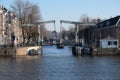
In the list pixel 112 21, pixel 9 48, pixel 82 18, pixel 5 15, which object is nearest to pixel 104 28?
pixel 112 21

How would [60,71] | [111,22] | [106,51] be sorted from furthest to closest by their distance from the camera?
[111,22] < [106,51] < [60,71]

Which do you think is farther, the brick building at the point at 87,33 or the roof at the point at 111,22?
the brick building at the point at 87,33

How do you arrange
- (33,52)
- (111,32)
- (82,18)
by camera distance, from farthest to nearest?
(82,18)
(111,32)
(33,52)

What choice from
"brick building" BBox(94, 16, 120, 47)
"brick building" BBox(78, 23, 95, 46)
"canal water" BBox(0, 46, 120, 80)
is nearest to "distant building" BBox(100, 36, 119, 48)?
"brick building" BBox(94, 16, 120, 47)

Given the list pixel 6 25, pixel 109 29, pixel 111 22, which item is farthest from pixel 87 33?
pixel 6 25

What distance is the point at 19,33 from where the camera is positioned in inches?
5468

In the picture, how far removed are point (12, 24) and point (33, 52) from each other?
33.5 meters

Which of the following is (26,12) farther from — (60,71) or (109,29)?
(60,71)

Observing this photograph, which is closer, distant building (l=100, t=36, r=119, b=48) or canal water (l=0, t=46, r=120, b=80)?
canal water (l=0, t=46, r=120, b=80)

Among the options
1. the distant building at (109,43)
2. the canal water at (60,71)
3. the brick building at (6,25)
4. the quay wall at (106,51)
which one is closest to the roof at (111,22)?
the distant building at (109,43)

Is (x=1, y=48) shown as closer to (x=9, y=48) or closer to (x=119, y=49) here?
(x=9, y=48)

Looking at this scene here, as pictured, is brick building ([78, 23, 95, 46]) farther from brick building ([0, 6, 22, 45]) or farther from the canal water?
the canal water

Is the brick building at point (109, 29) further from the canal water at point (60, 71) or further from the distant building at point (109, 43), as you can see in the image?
the canal water at point (60, 71)

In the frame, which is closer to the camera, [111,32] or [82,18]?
[111,32]
